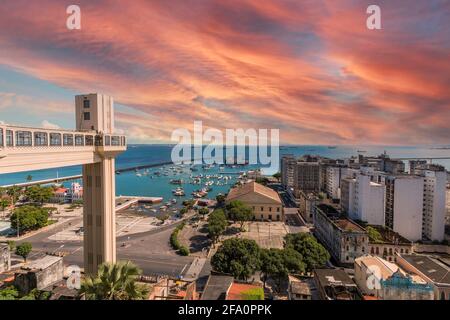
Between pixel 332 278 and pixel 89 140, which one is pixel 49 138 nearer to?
pixel 89 140

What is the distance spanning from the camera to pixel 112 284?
370 inches

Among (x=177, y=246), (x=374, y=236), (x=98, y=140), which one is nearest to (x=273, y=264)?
(x=374, y=236)

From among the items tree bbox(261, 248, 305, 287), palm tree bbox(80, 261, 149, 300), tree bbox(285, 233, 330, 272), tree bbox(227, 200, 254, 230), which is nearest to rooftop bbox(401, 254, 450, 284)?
tree bbox(285, 233, 330, 272)

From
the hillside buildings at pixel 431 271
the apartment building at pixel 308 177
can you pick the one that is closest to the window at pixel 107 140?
the hillside buildings at pixel 431 271

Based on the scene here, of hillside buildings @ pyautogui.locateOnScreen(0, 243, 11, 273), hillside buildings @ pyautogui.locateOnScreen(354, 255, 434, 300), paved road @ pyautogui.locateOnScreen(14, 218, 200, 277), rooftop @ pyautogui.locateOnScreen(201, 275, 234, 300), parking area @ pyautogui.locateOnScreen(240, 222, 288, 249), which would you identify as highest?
rooftop @ pyautogui.locateOnScreen(201, 275, 234, 300)

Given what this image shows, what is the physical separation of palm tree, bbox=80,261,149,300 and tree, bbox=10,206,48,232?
40.4 meters

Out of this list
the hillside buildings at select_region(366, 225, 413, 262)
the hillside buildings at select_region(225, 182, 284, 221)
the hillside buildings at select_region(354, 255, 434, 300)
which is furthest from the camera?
the hillside buildings at select_region(225, 182, 284, 221)

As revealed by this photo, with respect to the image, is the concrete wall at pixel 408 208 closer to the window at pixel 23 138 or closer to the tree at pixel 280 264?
the tree at pixel 280 264

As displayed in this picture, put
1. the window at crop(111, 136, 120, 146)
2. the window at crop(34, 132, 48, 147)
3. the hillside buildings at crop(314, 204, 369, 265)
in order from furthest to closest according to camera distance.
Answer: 1. the hillside buildings at crop(314, 204, 369, 265)
2. the window at crop(111, 136, 120, 146)
3. the window at crop(34, 132, 48, 147)

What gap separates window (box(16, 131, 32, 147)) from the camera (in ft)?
33.4

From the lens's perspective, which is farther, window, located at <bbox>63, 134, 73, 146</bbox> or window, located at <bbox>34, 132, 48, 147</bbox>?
window, located at <bbox>63, 134, 73, 146</bbox>

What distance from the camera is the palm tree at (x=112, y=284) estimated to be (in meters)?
9.26

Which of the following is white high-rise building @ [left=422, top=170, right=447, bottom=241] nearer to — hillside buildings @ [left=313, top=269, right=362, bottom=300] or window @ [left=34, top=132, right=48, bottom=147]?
hillside buildings @ [left=313, top=269, right=362, bottom=300]
